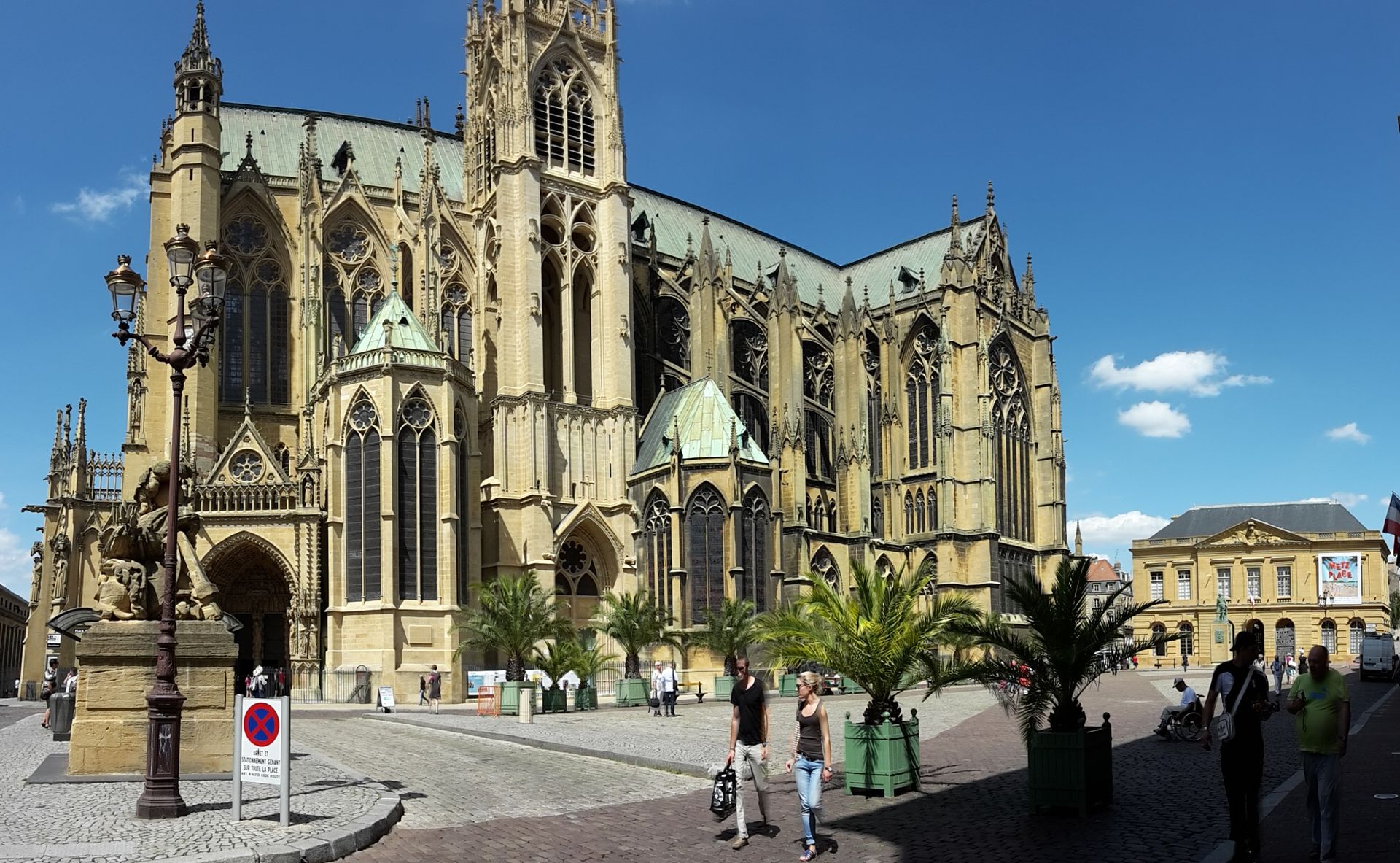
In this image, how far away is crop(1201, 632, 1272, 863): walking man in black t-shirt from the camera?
1023cm

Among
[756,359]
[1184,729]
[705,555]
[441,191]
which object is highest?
[441,191]

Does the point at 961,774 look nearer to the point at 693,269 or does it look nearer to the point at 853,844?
the point at 853,844

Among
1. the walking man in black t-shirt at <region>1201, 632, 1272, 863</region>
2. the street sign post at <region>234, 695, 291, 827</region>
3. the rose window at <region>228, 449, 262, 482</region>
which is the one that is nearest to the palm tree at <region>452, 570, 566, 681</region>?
the rose window at <region>228, 449, 262, 482</region>

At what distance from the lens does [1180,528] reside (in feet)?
295

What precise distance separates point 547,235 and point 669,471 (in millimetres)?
10615

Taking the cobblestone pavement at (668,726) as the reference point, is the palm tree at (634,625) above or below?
above

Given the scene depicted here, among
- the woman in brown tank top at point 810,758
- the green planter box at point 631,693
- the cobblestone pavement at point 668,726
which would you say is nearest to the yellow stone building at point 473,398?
the green planter box at point 631,693

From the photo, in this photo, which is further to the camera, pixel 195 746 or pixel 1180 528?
pixel 1180 528

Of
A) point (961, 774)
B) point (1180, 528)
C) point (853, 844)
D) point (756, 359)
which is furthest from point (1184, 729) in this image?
point (1180, 528)

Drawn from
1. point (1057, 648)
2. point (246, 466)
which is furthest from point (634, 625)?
point (1057, 648)

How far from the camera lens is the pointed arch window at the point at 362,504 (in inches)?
1581

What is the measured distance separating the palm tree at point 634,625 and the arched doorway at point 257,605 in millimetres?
10598

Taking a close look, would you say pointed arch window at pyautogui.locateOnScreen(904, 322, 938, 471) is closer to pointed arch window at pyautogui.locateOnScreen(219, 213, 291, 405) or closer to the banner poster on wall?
pointed arch window at pyautogui.locateOnScreen(219, 213, 291, 405)

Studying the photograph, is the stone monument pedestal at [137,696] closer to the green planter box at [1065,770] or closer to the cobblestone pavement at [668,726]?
the cobblestone pavement at [668,726]
